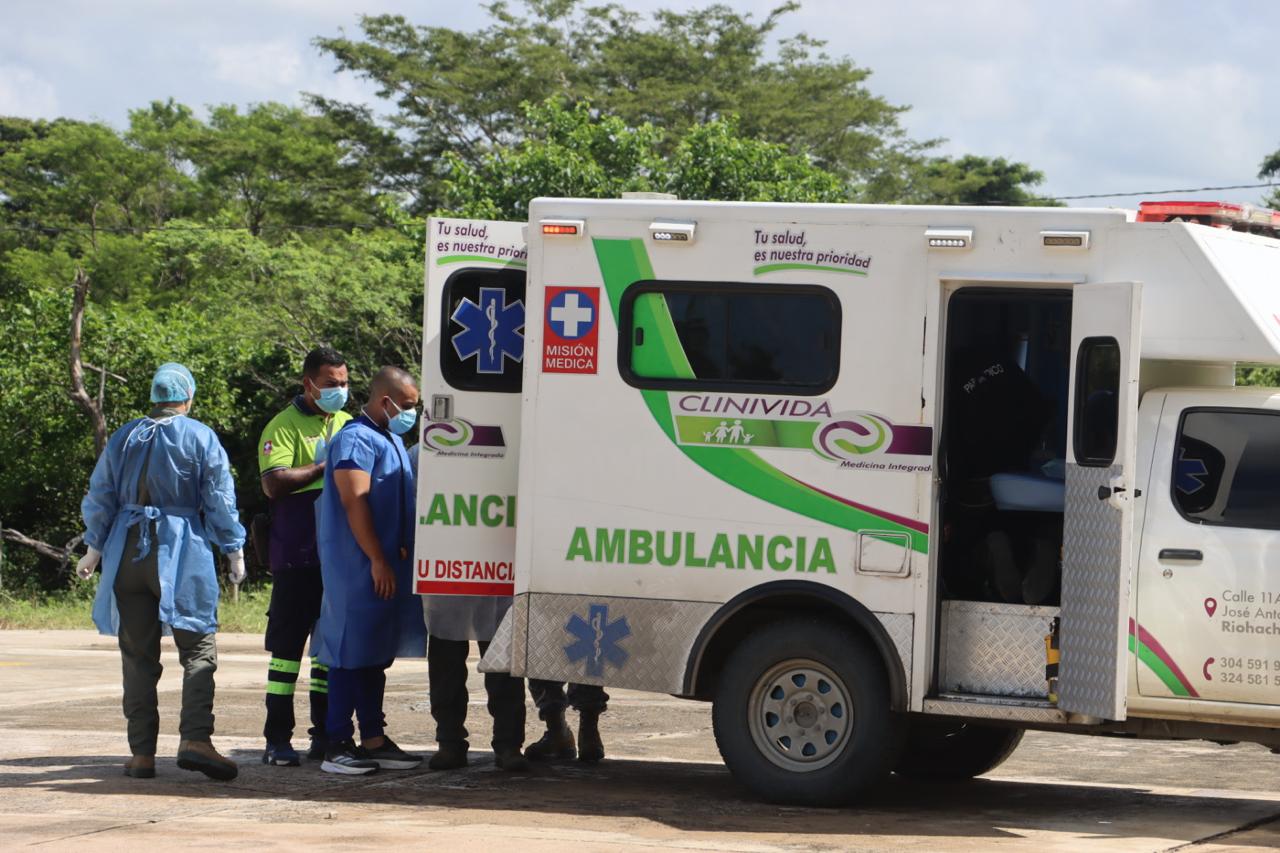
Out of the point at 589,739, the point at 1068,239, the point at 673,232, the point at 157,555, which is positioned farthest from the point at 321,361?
the point at 1068,239

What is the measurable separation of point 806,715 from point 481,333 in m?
2.32

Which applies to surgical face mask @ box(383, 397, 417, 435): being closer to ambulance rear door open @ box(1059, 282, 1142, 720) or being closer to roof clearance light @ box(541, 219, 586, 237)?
roof clearance light @ box(541, 219, 586, 237)

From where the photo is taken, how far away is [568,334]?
7965 mm

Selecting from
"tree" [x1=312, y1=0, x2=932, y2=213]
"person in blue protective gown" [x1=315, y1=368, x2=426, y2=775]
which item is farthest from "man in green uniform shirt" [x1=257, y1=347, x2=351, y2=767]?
"tree" [x1=312, y1=0, x2=932, y2=213]

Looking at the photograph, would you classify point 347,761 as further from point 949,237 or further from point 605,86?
point 605,86

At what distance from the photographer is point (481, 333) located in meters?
8.32

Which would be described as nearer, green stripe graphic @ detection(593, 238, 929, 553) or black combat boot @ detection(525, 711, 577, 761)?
green stripe graphic @ detection(593, 238, 929, 553)

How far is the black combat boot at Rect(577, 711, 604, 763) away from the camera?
30.2ft

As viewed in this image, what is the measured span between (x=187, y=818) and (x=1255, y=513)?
15.0 ft

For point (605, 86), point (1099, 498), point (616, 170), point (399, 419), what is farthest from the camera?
point (605, 86)

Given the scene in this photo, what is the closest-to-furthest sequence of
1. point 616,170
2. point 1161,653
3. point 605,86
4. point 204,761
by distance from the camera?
point 1161,653, point 204,761, point 616,170, point 605,86

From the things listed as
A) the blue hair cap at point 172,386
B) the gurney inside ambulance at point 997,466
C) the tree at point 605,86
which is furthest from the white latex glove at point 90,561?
the tree at point 605,86

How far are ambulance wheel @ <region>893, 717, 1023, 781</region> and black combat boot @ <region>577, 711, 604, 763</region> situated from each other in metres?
1.57

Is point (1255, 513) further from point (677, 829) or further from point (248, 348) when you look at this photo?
point (248, 348)
